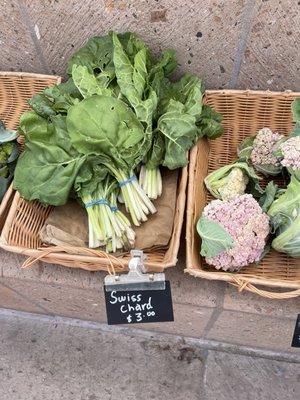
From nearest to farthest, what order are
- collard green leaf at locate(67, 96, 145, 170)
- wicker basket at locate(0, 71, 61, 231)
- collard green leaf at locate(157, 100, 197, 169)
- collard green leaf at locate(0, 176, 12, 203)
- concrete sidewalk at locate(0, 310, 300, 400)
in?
collard green leaf at locate(67, 96, 145, 170) → collard green leaf at locate(157, 100, 197, 169) → collard green leaf at locate(0, 176, 12, 203) → concrete sidewalk at locate(0, 310, 300, 400) → wicker basket at locate(0, 71, 61, 231)

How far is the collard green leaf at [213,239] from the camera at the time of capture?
5.31ft

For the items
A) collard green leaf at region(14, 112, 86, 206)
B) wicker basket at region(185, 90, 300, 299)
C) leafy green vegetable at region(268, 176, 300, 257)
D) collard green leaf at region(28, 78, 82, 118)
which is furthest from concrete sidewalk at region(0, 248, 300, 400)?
collard green leaf at region(28, 78, 82, 118)

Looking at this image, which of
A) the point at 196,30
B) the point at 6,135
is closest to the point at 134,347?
the point at 6,135

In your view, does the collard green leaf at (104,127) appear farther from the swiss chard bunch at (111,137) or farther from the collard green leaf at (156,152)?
the collard green leaf at (156,152)

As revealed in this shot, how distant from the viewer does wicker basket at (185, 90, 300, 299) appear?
174 centimetres

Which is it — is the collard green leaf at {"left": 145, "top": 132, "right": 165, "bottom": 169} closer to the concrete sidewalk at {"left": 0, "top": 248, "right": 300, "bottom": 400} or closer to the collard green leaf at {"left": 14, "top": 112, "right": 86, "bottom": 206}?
the collard green leaf at {"left": 14, "top": 112, "right": 86, "bottom": 206}

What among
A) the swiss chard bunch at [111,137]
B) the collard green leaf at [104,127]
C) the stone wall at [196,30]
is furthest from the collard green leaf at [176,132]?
the stone wall at [196,30]

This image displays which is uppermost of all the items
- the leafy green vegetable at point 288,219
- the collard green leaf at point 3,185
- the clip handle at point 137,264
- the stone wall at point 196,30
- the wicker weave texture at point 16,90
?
the stone wall at point 196,30

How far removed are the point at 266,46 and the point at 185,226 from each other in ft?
2.66

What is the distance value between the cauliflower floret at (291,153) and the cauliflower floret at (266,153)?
0.10 meters

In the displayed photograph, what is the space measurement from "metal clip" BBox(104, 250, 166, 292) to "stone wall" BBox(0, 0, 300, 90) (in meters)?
1.01

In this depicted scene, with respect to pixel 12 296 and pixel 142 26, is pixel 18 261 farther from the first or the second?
pixel 142 26

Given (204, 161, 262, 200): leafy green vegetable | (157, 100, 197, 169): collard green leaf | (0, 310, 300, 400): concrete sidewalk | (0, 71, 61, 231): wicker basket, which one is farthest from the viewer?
(0, 71, 61, 231): wicker basket

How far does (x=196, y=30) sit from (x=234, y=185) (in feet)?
2.20
